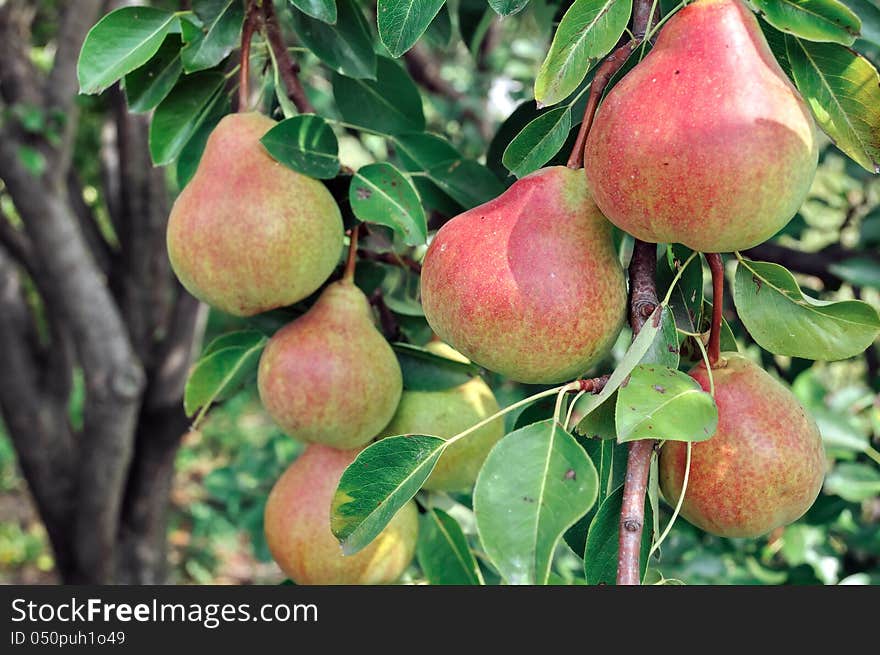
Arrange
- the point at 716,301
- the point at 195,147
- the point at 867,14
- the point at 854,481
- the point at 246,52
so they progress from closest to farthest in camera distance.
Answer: the point at 716,301 → the point at 867,14 → the point at 246,52 → the point at 195,147 → the point at 854,481

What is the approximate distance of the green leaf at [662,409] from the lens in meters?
0.57

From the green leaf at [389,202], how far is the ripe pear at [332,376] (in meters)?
0.10

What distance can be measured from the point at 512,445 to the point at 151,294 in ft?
7.33

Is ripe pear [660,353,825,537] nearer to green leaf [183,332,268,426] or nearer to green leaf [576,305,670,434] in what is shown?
green leaf [576,305,670,434]

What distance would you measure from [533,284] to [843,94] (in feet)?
0.90

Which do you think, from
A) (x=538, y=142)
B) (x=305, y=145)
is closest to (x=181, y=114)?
(x=305, y=145)

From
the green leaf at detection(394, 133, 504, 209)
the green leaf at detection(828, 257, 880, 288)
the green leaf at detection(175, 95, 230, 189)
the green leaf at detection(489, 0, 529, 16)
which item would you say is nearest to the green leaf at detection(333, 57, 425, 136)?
the green leaf at detection(394, 133, 504, 209)

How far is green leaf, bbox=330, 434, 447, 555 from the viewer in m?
0.65

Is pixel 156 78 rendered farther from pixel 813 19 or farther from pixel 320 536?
pixel 813 19

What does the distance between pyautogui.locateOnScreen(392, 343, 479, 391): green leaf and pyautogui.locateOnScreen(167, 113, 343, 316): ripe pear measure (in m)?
0.14

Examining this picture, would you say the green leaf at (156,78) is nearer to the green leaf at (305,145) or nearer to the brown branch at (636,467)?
the green leaf at (305,145)

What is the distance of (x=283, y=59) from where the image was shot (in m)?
0.95
